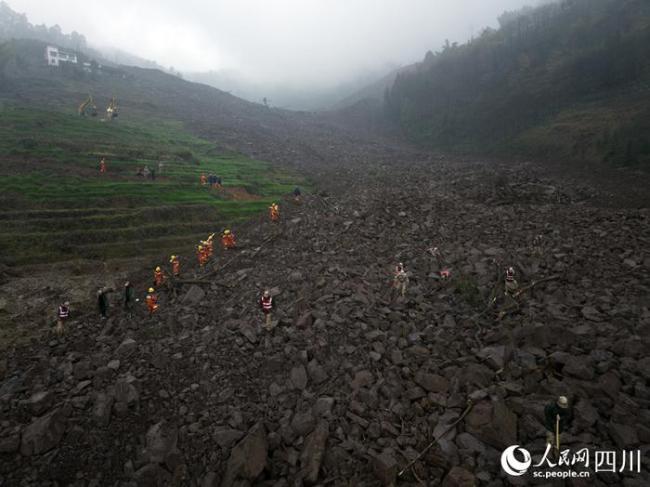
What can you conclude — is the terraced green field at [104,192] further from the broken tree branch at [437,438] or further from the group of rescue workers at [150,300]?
the broken tree branch at [437,438]

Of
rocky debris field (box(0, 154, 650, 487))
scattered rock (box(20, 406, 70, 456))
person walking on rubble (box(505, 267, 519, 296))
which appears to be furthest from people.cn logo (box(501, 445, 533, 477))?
scattered rock (box(20, 406, 70, 456))

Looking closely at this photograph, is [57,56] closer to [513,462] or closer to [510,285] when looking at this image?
[510,285]

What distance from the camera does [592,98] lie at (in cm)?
5481

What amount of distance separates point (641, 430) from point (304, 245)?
17920 millimetres

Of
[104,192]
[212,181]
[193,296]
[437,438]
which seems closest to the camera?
[437,438]

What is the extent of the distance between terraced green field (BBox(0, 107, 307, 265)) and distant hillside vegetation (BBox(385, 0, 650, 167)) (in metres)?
34.5

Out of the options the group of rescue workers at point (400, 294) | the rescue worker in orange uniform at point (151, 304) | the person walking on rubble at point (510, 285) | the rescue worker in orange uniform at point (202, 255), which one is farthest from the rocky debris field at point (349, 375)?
the rescue worker in orange uniform at point (202, 255)

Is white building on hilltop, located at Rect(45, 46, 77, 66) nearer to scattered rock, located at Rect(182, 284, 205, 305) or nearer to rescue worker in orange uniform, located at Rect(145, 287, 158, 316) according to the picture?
scattered rock, located at Rect(182, 284, 205, 305)

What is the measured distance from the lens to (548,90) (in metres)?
61.3

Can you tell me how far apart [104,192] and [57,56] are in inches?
3966

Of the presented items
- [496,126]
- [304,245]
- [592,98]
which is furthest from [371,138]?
[304,245]

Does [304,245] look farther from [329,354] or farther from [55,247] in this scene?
[55,247]

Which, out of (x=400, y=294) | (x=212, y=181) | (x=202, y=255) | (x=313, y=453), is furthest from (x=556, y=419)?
(x=212, y=181)

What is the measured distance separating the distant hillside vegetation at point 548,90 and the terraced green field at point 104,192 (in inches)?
1357
